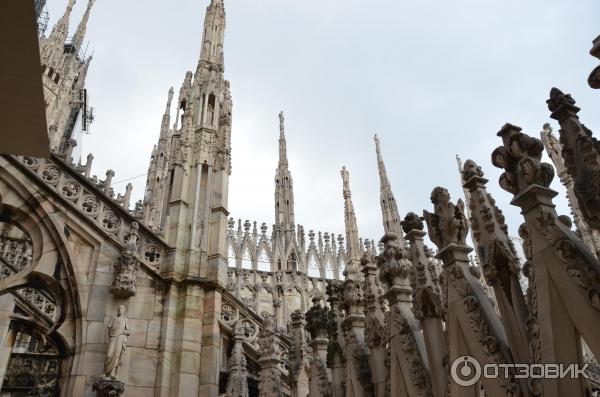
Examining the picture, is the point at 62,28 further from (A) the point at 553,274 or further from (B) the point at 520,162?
(A) the point at 553,274

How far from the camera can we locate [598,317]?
3.30 meters

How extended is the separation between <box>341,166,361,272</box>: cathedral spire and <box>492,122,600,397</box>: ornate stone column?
32360mm

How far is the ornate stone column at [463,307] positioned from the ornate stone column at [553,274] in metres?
0.44

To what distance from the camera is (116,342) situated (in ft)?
26.6

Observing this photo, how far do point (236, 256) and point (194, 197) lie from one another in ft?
96.4

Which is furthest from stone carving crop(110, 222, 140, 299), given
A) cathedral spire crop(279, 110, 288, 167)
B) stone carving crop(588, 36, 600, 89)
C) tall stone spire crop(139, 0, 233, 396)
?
cathedral spire crop(279, 110, 288, 167)

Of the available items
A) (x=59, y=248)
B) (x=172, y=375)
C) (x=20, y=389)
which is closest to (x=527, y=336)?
(x=172, y=375)

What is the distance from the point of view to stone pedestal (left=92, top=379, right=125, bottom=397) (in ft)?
25.3

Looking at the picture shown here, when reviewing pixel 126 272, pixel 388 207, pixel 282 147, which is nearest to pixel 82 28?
pixel 282 147

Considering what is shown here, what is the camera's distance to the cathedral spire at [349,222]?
37594 millimetres

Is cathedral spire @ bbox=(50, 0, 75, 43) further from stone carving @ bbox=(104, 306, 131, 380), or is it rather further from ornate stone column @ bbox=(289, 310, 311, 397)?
ornate stone column @ bbox=(289, 310, 311, 397)

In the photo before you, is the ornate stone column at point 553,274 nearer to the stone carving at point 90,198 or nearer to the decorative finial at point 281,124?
the stone carving at point 90,198

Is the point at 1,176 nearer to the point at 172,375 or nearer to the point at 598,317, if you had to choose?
the point at 172,375

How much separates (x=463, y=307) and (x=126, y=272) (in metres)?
6.27
